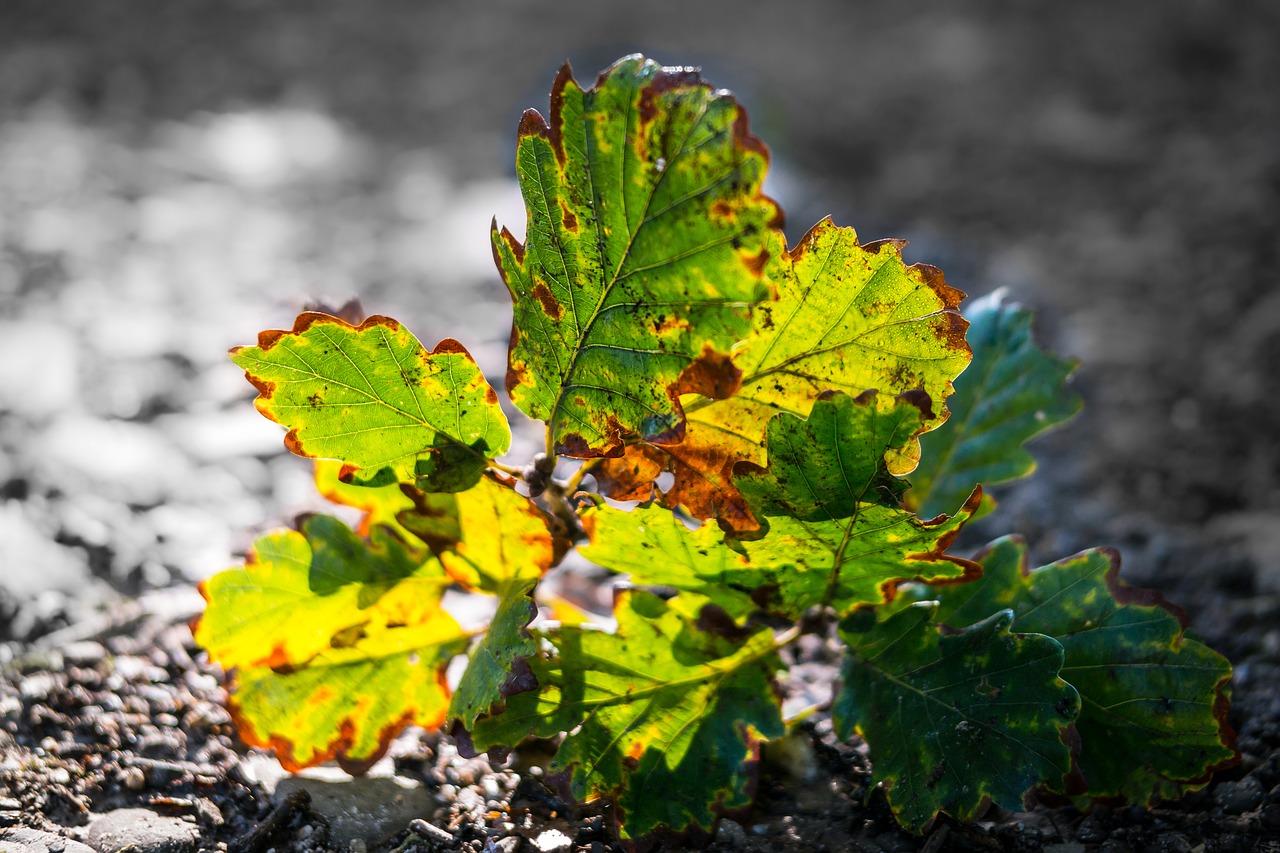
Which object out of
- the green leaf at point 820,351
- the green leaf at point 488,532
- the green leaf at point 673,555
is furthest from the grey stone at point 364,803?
the green leaf at point 820,351

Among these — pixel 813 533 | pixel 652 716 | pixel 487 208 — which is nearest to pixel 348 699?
pixel 652 716

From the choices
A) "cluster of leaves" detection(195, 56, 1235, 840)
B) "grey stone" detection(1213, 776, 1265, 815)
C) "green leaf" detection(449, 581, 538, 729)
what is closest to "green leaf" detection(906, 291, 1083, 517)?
"cluster of leaves" detection(195, 56, 1235, 840)

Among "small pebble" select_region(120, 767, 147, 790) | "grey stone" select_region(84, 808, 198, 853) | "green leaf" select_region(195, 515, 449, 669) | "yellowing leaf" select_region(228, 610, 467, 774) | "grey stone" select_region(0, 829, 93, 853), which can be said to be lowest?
"grey stone" select_region(0, 829, 93, 853)

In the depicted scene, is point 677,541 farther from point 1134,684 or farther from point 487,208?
point 487,208

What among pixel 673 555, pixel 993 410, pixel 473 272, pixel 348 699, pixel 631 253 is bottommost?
pixel 348 699

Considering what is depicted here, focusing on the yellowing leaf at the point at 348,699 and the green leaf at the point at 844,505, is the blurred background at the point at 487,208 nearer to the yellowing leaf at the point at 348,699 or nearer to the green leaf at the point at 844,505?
the yellowing leaf at the point at 348,699

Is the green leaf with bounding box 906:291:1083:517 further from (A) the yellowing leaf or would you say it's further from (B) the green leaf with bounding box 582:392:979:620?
(A) the yellowing leaf

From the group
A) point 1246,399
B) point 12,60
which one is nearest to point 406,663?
point 1246,399
